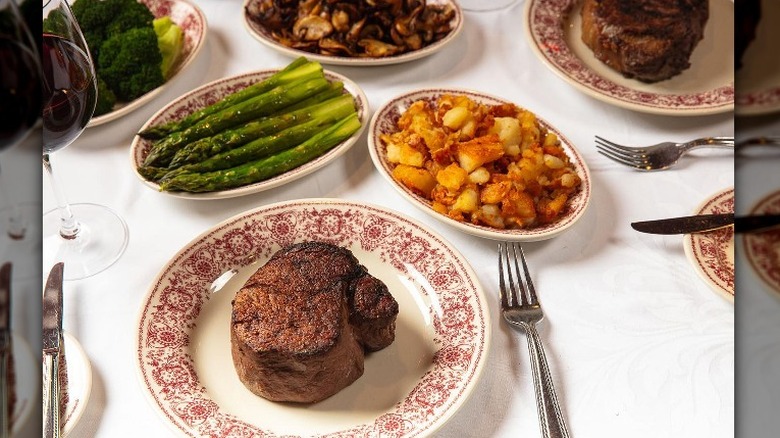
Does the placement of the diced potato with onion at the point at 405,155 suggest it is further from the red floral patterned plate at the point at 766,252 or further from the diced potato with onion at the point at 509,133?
the red floral patterned plate at the point at 766,252

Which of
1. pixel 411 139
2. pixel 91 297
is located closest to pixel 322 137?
pixel 411 139

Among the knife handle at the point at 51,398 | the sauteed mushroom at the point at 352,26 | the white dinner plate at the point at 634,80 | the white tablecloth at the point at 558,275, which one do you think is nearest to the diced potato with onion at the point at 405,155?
the white tablecloth at the point at 558,275

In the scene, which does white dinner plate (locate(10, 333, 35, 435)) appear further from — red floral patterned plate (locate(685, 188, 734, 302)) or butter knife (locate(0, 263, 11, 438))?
red floral patterned plate (locate(685, 188, 734, 302))

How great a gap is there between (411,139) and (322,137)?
285mm

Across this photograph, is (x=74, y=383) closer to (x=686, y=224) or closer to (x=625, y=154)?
(x=686, y=224)

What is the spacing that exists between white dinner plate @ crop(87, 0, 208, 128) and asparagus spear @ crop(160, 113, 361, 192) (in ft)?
1.33

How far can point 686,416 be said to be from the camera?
5.40 ft

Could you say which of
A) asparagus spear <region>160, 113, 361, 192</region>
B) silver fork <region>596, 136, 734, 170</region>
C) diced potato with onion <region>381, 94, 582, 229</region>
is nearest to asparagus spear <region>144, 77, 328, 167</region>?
asparagus spear <region>160, 113, 361, 192</region>

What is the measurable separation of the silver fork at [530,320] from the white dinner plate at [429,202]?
0.06m

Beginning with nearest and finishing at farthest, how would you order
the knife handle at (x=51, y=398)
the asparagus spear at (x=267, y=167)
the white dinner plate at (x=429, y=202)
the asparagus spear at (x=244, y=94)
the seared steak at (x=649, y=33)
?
the knife handle at (x=51, y=398) → the white dinner plate at (x=429, y=202) → the asparagus spear at (x=267, y=167) → the asparagus spear at (x=244, y=94) → the seared steak at (x=649, y=33)

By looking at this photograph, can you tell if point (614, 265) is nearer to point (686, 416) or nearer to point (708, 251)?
point (708, 251)

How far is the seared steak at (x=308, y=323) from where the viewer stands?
1.48m

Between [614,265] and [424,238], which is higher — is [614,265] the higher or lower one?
the lower one

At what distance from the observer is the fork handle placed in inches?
61.6
